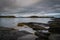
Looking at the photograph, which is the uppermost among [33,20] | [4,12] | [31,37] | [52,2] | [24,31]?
[52,2]

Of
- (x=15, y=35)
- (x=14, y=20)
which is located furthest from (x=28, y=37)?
(x=14, y=20)

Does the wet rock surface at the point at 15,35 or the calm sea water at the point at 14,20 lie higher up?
the calm sea water at the point at 14,20

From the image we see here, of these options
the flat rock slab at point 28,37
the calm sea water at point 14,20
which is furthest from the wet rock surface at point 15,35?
the calm sea water at point 14,20

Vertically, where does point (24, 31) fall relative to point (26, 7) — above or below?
below

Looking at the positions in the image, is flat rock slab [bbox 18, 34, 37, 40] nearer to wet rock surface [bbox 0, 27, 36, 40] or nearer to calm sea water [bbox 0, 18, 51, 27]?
wet rock surface [bbox 0, 27, 36, 40]

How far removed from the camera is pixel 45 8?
4.82 feet

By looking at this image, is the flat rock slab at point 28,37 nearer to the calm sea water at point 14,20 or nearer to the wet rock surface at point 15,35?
the wet rock surface at point 15,35

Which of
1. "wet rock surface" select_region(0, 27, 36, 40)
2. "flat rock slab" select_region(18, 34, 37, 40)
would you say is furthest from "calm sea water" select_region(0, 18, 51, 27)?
"flat rock slab" select_region(18, 34, 37, 40)

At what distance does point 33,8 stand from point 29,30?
14.6 inches

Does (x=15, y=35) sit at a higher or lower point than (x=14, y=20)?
lower

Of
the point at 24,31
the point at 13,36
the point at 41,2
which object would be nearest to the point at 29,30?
the point at 24,31

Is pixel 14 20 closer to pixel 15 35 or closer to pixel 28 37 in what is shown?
pixel 15 35

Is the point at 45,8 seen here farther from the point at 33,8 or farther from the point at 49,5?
the point at 33,8

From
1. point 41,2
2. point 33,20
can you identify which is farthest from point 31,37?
point 41,2
